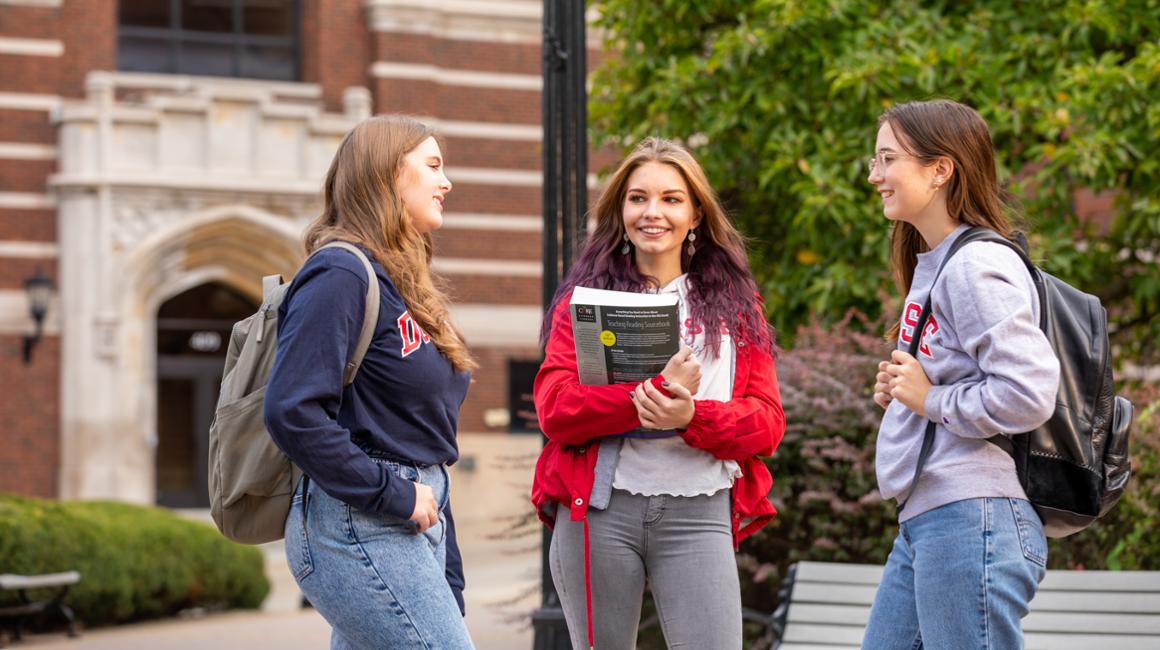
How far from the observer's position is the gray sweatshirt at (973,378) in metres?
3.09

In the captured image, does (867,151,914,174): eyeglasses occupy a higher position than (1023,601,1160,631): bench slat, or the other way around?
(867,151,914,174): eyeglasses

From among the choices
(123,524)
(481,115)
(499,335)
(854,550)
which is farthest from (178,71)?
(854,550)

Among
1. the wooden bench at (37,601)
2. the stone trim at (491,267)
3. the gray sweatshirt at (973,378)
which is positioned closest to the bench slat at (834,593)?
the gray sweatshirt at (973,378)

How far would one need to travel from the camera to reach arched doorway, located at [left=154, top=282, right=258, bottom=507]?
71.1ft

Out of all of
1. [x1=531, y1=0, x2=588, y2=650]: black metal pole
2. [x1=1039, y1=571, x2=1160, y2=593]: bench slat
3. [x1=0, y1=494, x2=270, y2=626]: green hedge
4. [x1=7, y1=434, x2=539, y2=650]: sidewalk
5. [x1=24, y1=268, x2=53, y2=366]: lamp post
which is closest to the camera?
[x1=1039, y1=571, x2=1160, y2=593]: bench slat

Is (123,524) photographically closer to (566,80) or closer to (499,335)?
(566,80)

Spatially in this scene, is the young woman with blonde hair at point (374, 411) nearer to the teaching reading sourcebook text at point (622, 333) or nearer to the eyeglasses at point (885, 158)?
the teaching reading sourcebook text at point (622, 333)

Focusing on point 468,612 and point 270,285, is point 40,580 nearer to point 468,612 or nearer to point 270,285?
point 468,612

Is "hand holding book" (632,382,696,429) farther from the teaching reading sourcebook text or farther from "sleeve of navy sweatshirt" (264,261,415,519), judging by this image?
"sleeve of navy sweatshirt" (264,261,415,519)

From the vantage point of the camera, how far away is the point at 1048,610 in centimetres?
514

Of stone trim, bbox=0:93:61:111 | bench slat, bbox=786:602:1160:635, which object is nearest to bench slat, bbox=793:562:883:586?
bench slat, bbox=786:602:1160:635

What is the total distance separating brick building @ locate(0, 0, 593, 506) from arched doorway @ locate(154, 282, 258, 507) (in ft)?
0.11

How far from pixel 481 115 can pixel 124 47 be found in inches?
210

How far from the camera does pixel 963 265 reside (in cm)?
323
